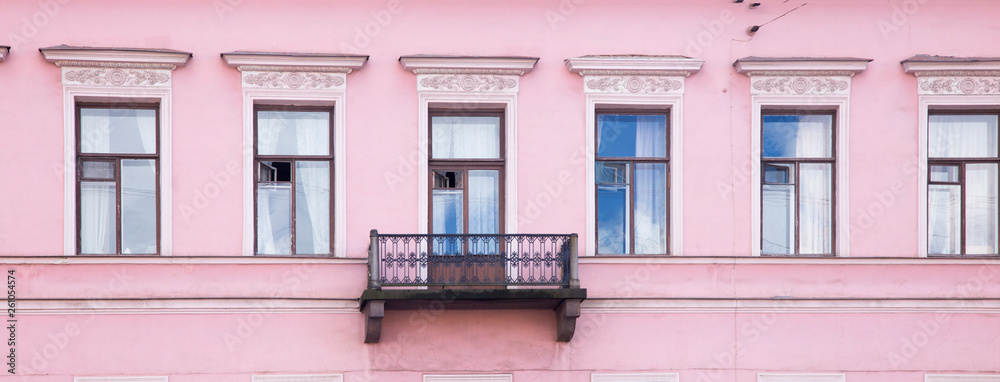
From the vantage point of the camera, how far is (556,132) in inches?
543

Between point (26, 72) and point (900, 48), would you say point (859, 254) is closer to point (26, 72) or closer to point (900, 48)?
point (900, 48)

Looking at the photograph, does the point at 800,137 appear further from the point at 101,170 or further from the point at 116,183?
the point at 101,170

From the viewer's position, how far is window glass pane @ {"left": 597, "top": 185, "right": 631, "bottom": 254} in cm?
1395

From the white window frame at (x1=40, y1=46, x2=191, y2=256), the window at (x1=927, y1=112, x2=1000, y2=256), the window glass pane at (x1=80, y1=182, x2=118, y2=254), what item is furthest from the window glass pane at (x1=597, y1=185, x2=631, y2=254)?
the window glass pane at (x1=80, y1=182, x2=118, y2=254)

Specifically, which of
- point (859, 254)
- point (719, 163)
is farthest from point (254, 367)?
point (859, 254)

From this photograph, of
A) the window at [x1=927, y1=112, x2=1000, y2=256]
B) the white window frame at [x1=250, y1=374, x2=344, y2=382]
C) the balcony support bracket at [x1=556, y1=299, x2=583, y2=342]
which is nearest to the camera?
the balcony support bracket at [x1=556, y1=299, x2=583, y2=342]

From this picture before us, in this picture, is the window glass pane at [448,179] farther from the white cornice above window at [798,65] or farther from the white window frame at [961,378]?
the white window frame at [961,378]

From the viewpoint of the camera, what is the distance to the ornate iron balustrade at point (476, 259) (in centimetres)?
1305

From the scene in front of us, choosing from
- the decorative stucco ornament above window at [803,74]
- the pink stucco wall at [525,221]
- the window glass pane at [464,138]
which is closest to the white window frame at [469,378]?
the pink stucco wall at [525,221]

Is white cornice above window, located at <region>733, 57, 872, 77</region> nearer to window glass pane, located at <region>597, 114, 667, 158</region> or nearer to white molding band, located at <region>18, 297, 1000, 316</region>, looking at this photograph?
window glass pane, located at <region>597, 114, 667, 158</region>

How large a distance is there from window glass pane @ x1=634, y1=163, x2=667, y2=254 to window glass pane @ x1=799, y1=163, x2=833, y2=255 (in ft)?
5.65

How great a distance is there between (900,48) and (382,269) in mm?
6980

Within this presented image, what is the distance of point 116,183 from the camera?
1352 centimetres

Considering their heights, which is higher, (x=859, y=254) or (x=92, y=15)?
(x=92, y=15)
